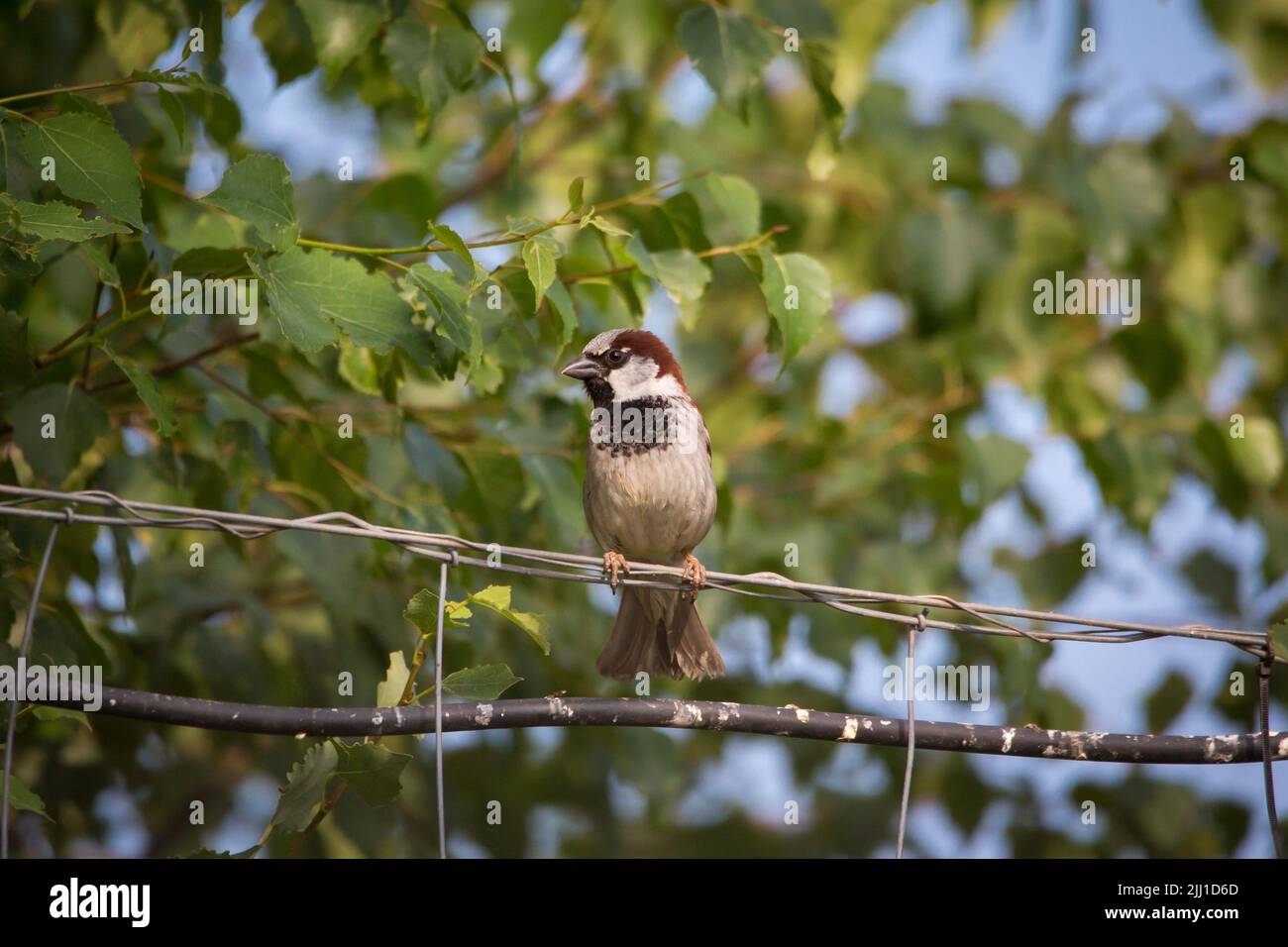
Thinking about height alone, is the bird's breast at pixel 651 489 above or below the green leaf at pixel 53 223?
below

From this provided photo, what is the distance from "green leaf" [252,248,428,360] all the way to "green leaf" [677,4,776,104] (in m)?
0.82

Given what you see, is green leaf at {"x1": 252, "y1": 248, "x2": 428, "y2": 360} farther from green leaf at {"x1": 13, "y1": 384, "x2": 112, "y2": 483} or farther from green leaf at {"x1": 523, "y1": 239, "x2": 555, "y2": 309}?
green leaf at {"x1": 13, "y1": 384, "x2": 112, "y2": 483}

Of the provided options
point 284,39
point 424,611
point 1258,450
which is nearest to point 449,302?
point 424,611

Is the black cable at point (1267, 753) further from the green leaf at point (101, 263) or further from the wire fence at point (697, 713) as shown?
the green leaf at point (101, 263)

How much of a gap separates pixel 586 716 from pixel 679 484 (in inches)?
52.2

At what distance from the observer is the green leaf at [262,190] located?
2053mm

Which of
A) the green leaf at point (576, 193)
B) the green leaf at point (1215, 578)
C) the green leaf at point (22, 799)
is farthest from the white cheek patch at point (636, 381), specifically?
the green leaf at point (1215, 578)

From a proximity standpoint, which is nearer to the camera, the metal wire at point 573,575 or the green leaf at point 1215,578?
the metal wire at point 573,575

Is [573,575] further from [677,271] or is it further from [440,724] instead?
[677,271]

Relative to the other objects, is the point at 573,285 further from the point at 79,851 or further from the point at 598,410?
the point at 79,851

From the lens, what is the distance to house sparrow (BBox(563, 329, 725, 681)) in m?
3.02

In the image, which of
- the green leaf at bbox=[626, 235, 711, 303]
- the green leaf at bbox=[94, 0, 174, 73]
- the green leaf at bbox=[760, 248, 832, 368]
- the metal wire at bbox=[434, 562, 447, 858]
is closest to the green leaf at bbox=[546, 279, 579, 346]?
the green leaf at bbox=[626, 235, 711, 303]

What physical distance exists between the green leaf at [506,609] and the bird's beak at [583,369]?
1.25 metres

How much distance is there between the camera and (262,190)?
207cm
